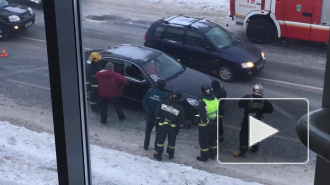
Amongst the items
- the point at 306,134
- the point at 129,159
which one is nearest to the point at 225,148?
the point at 129,159

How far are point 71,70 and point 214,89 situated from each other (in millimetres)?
1274

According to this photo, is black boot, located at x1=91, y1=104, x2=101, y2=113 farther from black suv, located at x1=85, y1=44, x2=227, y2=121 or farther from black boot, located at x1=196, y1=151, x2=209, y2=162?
black boot, located at x1=196, y1=151, x2=209, y2=162


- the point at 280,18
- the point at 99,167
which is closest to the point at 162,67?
the point at 99,167

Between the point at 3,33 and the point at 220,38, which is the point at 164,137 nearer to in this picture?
the point at 220,38

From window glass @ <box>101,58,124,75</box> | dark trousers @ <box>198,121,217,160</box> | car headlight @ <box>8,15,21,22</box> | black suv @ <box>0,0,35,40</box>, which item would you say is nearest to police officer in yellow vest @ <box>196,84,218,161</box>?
dark trousers @ <box>198,121,217,160</box>

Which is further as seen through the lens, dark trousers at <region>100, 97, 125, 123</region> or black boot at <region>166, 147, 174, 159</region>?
dark trousers at <region>100, 97, 125, 123</region>

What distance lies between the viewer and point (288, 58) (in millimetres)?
2674

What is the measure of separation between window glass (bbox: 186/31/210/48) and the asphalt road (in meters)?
0.20

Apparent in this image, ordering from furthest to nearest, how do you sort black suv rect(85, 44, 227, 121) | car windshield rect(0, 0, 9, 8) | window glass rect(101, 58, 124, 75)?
window glass rect(101, 58, 124, 75), car windshield rect(0, 0, 9, 8), black suv rect(85, 44, 227, 121)

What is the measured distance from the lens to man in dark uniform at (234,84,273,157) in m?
2.09

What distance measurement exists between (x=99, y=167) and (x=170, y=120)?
556 millimetres

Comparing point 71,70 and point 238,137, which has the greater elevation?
point 71,70

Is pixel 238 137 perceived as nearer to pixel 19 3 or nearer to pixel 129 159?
pixel 129 159

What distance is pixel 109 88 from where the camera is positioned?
9.02 ft
